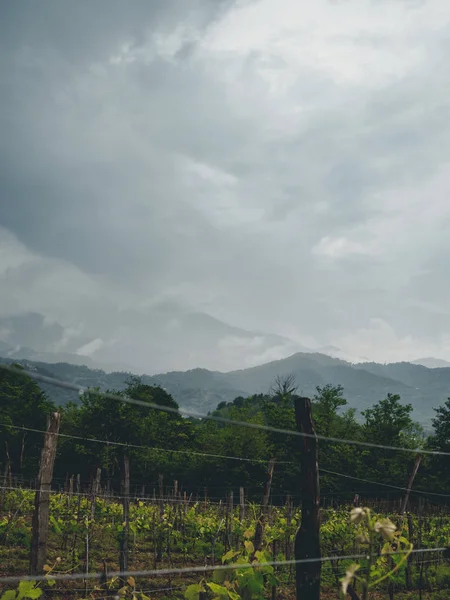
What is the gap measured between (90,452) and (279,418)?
1822 centimetres

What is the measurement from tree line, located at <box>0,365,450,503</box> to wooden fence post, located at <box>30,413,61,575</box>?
2839 cm

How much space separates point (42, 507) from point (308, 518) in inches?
212

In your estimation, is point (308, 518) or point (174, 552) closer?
point (308, 518)

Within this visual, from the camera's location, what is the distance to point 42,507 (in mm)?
8547

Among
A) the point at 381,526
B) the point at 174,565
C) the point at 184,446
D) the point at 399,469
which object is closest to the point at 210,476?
the point at 184,446

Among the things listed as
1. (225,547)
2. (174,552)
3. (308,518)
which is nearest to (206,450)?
(174,552)

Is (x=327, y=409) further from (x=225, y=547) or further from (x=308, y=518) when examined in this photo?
(x=308, y=518)

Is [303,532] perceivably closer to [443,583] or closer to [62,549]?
[443,583]

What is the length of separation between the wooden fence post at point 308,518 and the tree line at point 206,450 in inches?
1246

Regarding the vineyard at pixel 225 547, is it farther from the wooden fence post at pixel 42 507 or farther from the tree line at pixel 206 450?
the tree line at pixel 206 450

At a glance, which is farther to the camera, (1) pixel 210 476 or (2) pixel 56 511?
(1) pixel 210 476

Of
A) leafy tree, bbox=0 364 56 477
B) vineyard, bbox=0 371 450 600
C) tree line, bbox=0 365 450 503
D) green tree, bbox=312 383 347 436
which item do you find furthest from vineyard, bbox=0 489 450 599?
green tree, bbox=312 383 347 436

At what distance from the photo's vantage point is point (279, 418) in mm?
48375

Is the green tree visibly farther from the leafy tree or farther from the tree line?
the leafy tree
